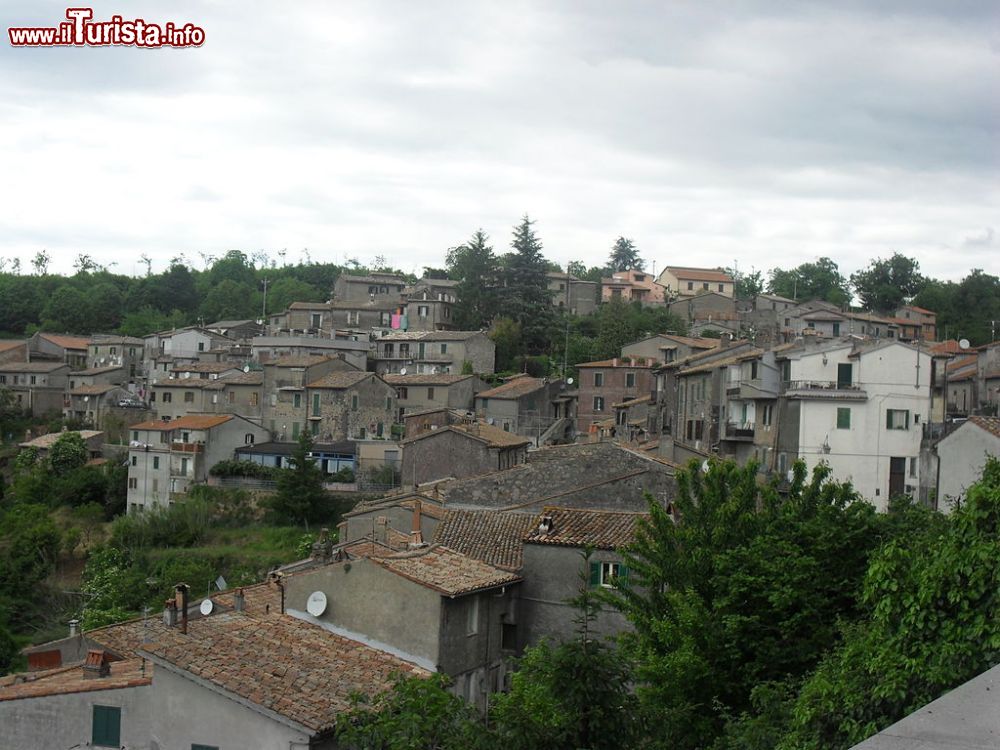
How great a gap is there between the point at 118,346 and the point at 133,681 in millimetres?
80747

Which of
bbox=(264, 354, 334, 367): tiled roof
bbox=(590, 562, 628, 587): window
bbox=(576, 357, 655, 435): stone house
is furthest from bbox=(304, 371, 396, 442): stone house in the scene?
bbox=(590, 562, 628, 587): window

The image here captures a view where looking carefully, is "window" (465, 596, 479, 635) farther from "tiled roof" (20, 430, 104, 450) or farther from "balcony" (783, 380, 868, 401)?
"tiled roof" (20, 430, 104, 450)

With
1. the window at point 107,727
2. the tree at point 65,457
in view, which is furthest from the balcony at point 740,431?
the tree at point 65,457

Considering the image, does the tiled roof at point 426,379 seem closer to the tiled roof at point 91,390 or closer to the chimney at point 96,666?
the tiled roof at point 91,390

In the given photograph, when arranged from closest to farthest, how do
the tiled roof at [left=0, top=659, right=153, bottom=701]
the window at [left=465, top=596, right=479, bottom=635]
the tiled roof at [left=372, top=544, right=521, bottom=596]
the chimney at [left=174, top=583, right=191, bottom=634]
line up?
the tiled roof at [left=0, top=659, right=153, bottom=701], the chimney at [left=174, top=583, right=191, bottom=634], the tiled roof at [left=372, top=544, right=521, bottom=596], the window at [left=465, top=596, right=479, bottom=635]

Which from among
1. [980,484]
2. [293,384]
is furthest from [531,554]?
[293,384]

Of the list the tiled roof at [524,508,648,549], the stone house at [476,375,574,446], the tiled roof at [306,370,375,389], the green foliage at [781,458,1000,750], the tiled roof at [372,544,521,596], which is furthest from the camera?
the tiled roof at [306,370,375,389]

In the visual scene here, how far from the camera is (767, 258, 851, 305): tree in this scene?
113 meters

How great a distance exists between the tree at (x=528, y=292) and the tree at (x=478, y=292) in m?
1.07

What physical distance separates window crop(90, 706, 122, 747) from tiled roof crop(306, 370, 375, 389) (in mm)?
50296

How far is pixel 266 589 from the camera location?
25.6m

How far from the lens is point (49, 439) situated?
245 feet

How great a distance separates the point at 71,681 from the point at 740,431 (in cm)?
3270

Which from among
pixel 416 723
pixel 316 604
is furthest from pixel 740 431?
pixel 416 723
